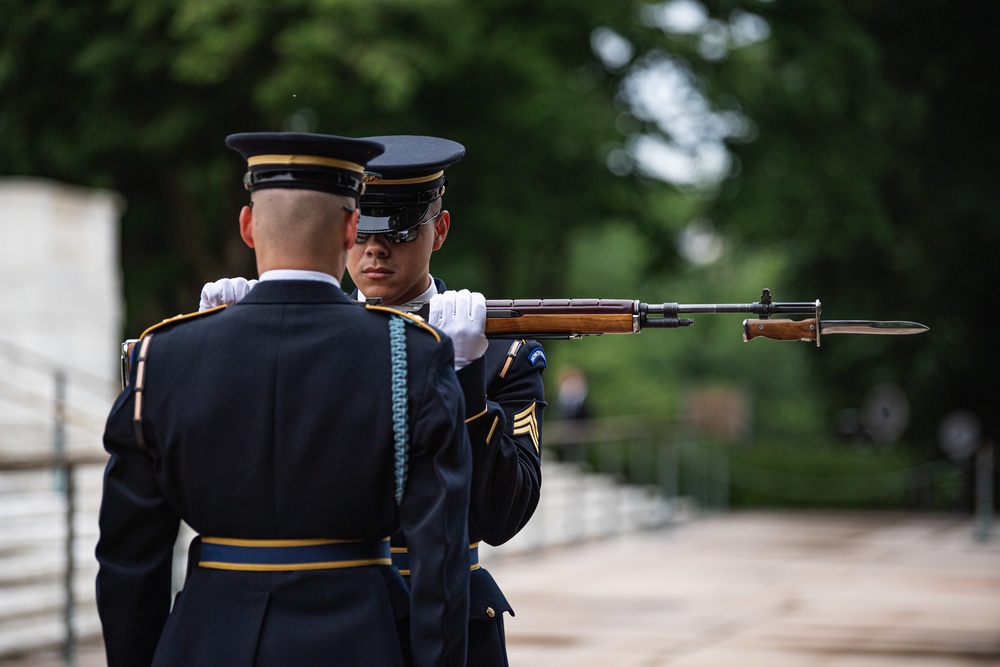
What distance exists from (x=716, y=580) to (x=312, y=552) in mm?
10619

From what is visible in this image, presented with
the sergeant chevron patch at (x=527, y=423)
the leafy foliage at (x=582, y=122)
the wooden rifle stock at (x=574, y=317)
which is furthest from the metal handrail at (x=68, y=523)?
the leafy foliage at (x=582, y=122)

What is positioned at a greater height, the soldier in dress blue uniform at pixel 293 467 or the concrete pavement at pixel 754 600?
the soldier in dress blue uniform at pixel 293 467

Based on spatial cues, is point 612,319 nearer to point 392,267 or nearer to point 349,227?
point 392,267

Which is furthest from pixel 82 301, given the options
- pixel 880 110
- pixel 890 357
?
pixel 890 357

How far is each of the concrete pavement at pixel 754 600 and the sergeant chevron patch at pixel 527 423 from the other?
5300 millimetres

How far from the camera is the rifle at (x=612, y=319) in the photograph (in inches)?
119

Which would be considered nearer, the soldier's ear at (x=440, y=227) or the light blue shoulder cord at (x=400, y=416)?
the light blue shoulder cord at (x=400, y=416)

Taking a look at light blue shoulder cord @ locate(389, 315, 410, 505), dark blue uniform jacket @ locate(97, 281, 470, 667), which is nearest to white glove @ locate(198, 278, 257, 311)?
dark blue uniform jacket @ locate(97, 281, 470, 667)

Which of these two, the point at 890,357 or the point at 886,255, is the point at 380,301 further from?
the point at 890,357

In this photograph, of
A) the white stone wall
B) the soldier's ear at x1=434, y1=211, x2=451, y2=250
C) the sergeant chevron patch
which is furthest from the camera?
the white stone wall

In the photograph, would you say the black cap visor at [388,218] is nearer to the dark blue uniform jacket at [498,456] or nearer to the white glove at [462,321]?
the dark blue uniform jacket at [498,456]

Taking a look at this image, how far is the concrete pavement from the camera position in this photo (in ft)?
29.3

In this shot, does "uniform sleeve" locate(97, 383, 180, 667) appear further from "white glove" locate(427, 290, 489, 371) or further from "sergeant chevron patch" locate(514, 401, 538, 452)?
"sergeant chevron patch" locate(514, 401, 538, 452)

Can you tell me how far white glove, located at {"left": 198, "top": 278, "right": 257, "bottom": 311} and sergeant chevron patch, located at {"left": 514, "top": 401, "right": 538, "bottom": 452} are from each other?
637 millimetres
